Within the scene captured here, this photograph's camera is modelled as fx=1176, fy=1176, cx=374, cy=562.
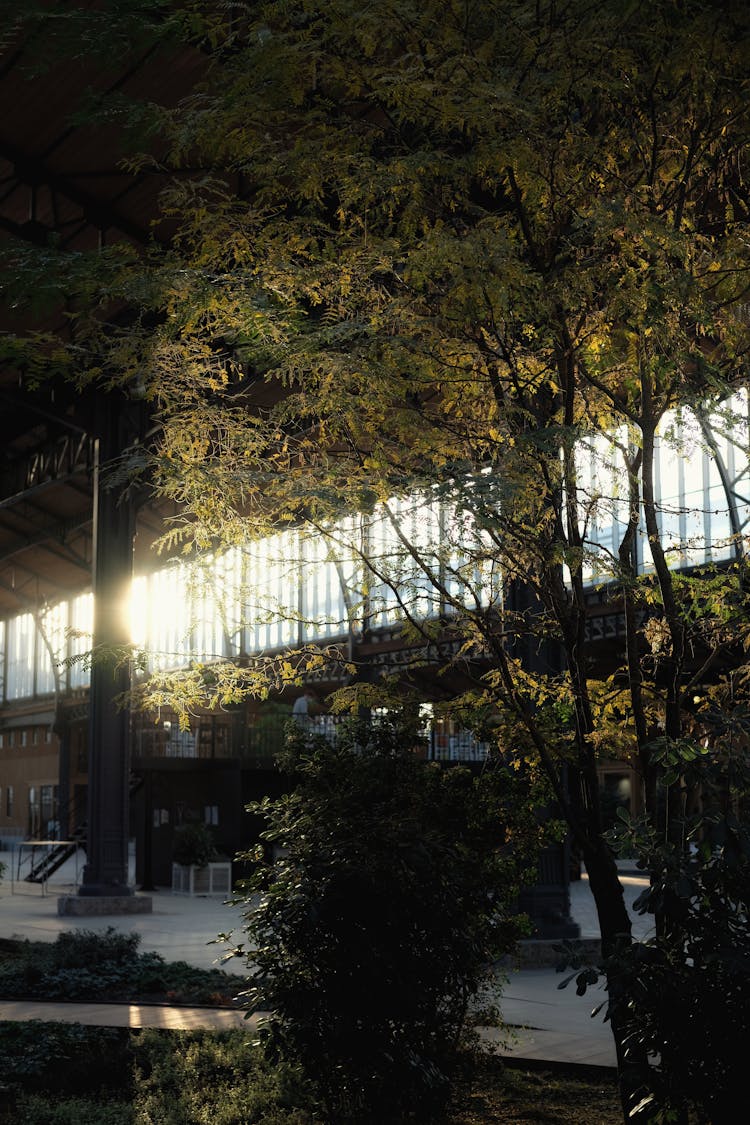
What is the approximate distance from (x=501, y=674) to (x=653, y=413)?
1.48 metres

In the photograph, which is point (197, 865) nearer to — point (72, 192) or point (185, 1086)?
point (72, 192)

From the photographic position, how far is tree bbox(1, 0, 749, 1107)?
4840 mm

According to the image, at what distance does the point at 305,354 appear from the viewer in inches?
194

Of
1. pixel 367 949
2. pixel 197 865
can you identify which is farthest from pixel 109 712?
pixel 367 949

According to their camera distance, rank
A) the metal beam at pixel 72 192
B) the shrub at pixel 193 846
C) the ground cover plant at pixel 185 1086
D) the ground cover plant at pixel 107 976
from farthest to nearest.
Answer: the shrub at pixel 193 846 < the metal beam at pixel 72 192 < the ground cover plant at pixel 107 976 < the ground cover plant at pixel 185 1086

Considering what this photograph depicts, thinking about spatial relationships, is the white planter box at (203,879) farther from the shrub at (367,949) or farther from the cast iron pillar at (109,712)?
the shrub at (367,949)

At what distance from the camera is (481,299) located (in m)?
5.22

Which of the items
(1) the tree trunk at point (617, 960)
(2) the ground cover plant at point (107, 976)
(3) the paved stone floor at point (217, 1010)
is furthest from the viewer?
(2) the ground cover plant at point (107, 976)

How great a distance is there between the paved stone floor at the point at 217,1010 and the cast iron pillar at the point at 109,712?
0.97m

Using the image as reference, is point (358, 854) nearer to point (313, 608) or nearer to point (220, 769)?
point (220, 769)

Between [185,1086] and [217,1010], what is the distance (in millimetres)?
2912

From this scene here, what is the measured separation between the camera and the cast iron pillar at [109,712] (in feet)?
65.1

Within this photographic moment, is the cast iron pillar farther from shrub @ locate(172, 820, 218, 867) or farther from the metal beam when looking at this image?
shrub @ locate(172, 820, 218, 867)

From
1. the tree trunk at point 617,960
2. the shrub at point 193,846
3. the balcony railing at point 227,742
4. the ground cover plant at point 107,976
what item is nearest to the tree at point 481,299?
the tree trunk at point 617,960
